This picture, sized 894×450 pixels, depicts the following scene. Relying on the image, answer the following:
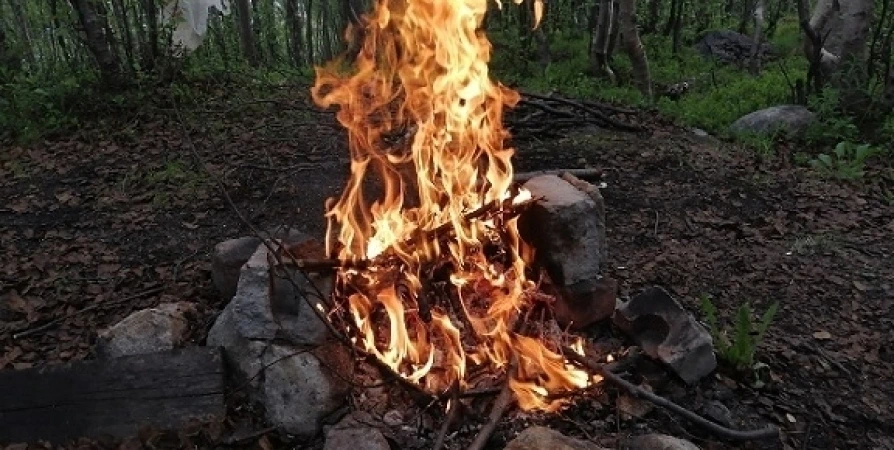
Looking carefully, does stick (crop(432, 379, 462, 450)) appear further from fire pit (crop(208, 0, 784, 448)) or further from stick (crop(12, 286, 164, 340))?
stick (crop(12, 286, 164, 340))

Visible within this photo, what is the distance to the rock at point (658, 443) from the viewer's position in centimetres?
332

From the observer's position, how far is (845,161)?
816cm

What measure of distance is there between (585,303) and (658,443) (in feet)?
3.45

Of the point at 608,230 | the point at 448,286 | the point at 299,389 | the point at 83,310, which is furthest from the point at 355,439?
the point at 608,230

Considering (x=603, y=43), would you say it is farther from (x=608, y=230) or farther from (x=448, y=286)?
(x=448, y=286)

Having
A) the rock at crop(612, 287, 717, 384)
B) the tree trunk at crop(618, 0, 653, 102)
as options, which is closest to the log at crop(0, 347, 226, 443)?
the rock at crop(612, 287, 717, 384)

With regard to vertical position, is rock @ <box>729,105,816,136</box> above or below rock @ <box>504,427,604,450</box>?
above

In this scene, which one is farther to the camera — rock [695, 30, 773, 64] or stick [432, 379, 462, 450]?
→ rock [695, 30, 773, 64]

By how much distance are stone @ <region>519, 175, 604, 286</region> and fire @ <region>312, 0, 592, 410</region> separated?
13 cm

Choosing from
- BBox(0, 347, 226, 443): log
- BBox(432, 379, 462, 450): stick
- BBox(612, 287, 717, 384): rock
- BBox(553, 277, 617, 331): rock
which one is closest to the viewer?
BBox(432, 379, 462, 450): stick

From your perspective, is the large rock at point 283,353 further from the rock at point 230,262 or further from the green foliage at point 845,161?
the green foliage at point 845,161

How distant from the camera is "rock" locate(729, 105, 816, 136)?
29.5ft

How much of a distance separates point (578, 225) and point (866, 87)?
7864 mm

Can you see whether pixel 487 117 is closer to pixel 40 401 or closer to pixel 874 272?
pixel 40 401
